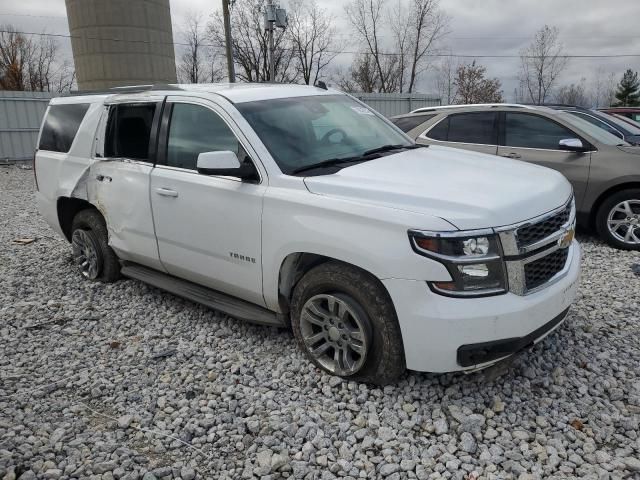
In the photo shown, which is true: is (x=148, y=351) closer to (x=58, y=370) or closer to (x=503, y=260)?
(x=58, y=370)

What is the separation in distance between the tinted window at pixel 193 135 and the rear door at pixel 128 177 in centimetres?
23

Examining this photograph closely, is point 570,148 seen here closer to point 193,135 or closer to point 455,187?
point 455,187

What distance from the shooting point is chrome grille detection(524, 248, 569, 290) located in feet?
9.58

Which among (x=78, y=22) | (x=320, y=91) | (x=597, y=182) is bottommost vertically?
(x=597, y=182)

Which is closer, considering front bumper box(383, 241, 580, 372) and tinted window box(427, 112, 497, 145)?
front bumper box(383, 241, 580, 372)

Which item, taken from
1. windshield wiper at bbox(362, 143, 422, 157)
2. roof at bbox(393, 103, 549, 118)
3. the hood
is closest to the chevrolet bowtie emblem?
the hood

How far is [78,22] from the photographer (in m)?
20.7

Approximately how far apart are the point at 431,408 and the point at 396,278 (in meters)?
0.88

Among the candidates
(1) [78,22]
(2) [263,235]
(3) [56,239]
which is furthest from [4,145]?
(2) [263,235]

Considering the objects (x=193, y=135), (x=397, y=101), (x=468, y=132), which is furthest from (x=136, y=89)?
(x=397, y=101)

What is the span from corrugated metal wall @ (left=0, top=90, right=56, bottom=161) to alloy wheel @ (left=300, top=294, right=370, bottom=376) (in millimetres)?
18056

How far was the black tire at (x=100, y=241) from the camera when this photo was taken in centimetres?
514

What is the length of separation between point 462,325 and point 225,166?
177cm

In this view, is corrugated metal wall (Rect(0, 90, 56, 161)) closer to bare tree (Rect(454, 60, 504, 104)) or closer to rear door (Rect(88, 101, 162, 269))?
rear door (Rect(88, 101, 162, 269))
